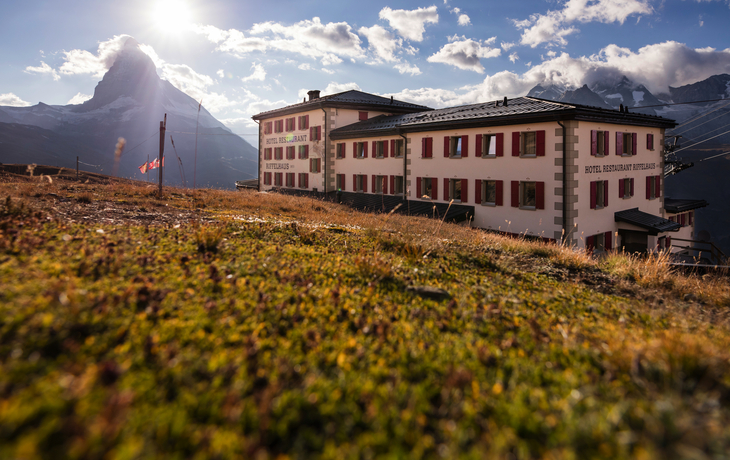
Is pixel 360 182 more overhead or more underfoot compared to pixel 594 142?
more underfoot

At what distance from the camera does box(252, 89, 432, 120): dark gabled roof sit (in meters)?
32.1

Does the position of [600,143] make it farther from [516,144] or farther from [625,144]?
[516,144]

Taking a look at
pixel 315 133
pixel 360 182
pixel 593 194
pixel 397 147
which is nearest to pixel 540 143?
pixel 593 194

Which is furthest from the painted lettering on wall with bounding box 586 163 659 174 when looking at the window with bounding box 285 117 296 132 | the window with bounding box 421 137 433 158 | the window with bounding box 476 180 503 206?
the window with bounding box 285 117 296 132

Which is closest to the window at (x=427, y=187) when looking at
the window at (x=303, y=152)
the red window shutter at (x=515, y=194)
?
the red window shutter at (x=515, y=194)

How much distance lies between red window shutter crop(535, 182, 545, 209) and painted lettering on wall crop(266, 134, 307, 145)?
69.4ft

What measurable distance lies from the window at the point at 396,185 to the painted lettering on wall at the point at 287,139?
1129 centimetres

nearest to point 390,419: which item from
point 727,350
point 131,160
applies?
point 727,350

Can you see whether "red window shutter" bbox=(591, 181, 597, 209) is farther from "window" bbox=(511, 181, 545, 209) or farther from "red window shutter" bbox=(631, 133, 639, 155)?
"red window shutter" bbox=(631, 133, 639, 155)

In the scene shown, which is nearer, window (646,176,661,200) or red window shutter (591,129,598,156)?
red window shutter (591,129,598,156)

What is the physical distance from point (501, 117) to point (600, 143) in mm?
4893

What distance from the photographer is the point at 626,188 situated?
22156mm

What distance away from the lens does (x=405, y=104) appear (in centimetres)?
3503

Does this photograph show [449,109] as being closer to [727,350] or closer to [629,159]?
[629,159]
